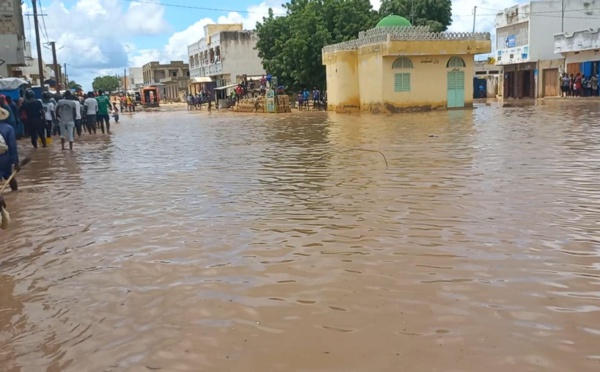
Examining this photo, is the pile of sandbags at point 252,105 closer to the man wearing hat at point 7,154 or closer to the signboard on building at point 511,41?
the signboard on building at point 511,41

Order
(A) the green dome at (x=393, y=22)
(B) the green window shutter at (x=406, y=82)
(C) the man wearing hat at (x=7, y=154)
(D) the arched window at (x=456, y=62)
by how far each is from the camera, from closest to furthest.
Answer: (C) the man wearing hat at (x=7, y=154) → (B) the green window shutter at (x=406, y=82) → (D) the arched window at (x=456, y=62) → (A) the green dome at (x=393, y=22)

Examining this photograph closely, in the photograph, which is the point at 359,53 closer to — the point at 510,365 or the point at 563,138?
the point at 563,138

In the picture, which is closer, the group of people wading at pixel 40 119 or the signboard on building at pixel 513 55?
A: the group of people wading at pixel 40 119

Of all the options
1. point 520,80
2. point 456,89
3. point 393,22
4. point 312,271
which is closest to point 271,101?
point 393,22

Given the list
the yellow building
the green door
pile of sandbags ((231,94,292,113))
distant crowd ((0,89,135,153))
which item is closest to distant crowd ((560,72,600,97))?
the yellow building

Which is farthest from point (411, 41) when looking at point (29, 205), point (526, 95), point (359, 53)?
point (29, 205)

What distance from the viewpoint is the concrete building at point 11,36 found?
970 inches

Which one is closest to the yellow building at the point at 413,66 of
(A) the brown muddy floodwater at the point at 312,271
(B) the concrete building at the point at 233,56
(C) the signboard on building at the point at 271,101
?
(C) the signboard on building at the point at 271,101

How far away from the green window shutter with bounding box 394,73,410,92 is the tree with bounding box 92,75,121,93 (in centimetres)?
11591

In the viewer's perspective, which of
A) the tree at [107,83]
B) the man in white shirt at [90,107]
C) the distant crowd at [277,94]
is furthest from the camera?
the tree at [107,83]

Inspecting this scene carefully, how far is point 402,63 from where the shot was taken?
28234 mm

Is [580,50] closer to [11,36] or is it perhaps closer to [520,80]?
[520,80]

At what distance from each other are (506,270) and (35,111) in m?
13.6

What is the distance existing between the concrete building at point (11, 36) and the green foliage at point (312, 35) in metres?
15.6
